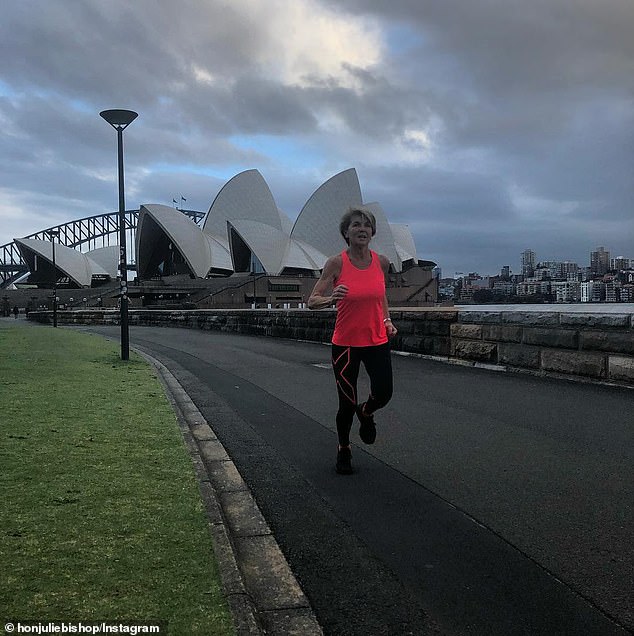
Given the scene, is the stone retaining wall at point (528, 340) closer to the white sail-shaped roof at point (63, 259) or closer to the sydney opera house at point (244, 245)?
the sydney opera house at point (244, 245)

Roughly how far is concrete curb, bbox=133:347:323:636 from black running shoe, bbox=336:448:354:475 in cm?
68

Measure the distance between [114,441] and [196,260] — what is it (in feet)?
236

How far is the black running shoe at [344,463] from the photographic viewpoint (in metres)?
4.05

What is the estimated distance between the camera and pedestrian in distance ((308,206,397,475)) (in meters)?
3.83

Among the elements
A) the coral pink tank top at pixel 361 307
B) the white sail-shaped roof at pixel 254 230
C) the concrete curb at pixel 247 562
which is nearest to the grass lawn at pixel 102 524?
the concrete curb at pixel 247 562

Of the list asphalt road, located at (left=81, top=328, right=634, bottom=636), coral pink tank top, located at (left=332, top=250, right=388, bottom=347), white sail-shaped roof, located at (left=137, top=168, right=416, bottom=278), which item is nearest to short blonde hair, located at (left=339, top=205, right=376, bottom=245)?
coral pink tank top, located at (left=332, top=250, right=388, bottom=347)

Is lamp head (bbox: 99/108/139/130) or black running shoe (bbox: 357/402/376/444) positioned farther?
lamp head (bbox: 99/108/139/130)

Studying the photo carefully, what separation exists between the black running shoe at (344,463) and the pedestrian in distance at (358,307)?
198 mm

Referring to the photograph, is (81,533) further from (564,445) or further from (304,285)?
(304,285)

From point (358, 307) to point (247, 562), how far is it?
69.8 inches

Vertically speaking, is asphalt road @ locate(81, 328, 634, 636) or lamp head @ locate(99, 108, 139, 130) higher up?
lamp head @ locate(99, 108, 139, 130)

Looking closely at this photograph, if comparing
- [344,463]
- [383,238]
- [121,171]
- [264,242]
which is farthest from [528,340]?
[383,238]

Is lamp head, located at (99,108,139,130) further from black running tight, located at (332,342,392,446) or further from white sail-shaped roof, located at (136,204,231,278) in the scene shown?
white sail-shaped roof, located at (136,204,231,278)

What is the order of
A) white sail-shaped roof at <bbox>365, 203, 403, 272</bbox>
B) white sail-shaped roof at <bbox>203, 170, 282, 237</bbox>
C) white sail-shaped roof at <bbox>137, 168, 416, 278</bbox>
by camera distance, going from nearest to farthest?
white sail-shaped roof at <bbox>137, 168, 416, 278</bbox>
white sail-shaped roof at <bbox>203, 170, 282, 237</bbox>
white sail-shaped roof at <bbox>365, 203, 403, 272</bbox>
